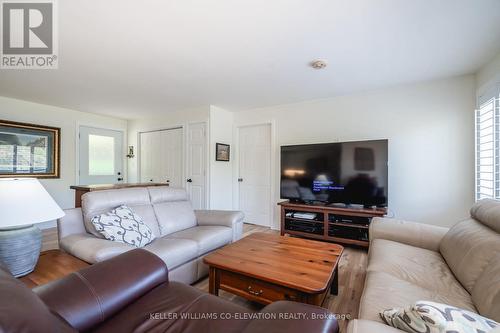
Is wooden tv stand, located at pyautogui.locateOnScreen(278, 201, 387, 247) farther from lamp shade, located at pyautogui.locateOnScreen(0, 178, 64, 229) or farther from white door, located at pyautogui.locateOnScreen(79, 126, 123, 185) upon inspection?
white door, located at pyautogui.locateOnScreen(79, 126, 123, 185)

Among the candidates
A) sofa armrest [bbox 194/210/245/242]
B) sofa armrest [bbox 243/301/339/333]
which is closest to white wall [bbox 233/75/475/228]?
sofa armrest [bbox 194/210/245/242]

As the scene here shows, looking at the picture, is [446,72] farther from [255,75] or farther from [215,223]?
[215,223]

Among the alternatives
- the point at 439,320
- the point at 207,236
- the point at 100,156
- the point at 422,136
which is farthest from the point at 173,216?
the point at 100,156

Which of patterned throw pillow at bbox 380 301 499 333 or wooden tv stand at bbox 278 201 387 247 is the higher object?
patterned throw pillow at bbox 380 301 499 333

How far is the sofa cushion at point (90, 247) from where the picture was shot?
1.47m

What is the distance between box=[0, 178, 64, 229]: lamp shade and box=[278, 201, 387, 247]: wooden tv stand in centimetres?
279

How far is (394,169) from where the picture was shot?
3094 mm

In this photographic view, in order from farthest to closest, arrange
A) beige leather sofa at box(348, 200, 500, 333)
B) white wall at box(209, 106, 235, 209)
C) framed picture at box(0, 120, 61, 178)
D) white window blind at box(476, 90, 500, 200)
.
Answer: white wall at box(209, 106, 235, 209) → framed picture at box(0, 120, 61, 178) → white window blind at box(476, 90, 500, 200) → beige leather sofa at box(348, 200, 500, 333)

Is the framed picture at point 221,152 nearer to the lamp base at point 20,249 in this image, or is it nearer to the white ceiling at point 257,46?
the white ceiling at point 257,46

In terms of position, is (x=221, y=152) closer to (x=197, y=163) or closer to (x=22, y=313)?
(x=197, y=163)

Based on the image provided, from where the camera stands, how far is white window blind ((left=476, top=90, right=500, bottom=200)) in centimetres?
210

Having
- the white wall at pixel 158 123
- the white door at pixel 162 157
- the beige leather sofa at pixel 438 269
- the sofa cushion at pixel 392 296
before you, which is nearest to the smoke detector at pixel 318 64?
the beige leather sofa at pixel 438 269

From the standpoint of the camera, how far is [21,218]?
3.66 feet

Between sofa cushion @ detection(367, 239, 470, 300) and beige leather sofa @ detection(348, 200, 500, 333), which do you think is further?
sofa cushion @ detection(367, 239, 470, 300)
